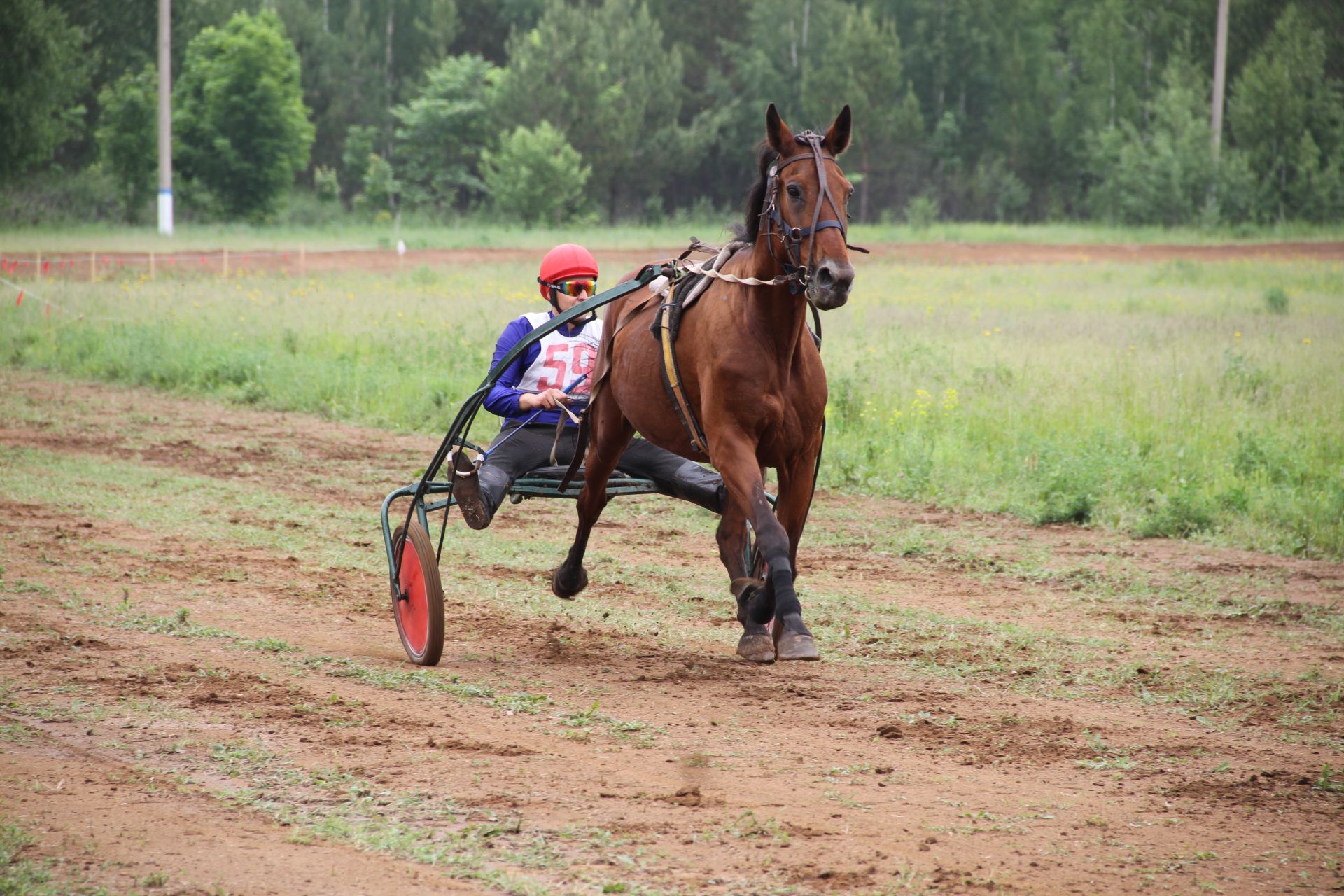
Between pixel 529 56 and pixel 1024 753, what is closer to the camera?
pixel 1024 753

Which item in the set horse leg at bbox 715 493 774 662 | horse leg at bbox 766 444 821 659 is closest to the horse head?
horse leg at bbox 766 444 821 659

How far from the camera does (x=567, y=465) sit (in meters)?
6.52

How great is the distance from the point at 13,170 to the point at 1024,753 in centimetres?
4325

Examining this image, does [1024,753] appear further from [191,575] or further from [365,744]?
[191,575]

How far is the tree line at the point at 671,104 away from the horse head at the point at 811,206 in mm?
40080

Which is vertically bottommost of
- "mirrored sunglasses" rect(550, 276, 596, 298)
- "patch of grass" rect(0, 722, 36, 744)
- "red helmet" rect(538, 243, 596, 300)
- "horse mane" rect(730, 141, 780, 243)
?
"patch of grass" rect(0, 722, 36, 744)

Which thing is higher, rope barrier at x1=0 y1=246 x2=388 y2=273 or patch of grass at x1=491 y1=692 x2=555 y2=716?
rope barrier at x1=0 y1=246 x2=388 y2=273

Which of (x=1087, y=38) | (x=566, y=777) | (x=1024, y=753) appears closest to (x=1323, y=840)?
(x=1024, y=753)

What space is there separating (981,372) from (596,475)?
786cm

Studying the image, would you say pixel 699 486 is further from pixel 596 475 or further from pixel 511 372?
pixel 511 372

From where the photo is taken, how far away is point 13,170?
40.8m

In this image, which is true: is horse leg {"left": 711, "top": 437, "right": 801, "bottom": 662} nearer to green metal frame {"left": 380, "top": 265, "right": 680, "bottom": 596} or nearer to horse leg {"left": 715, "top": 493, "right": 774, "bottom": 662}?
horse leg {"left": 715, "top": 493, "right": 774, "bottom": 662}

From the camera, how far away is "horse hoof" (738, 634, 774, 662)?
5.28m

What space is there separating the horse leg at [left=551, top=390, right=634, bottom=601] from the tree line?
39.0 meters
